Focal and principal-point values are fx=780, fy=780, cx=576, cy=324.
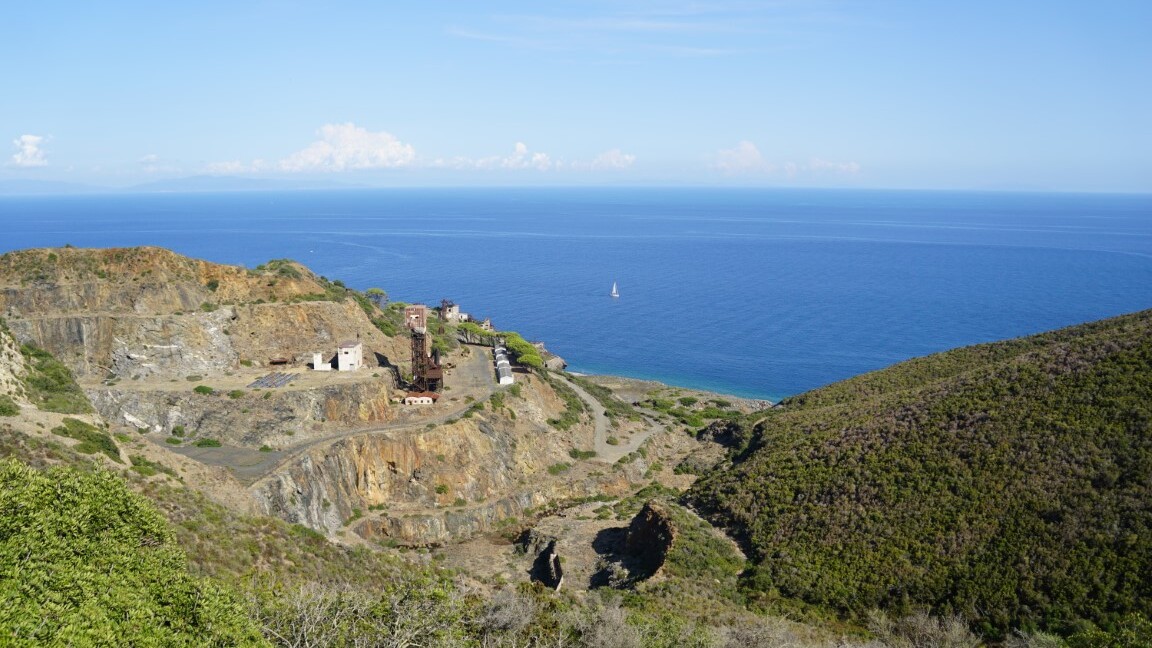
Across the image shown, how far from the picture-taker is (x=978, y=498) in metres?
30.6

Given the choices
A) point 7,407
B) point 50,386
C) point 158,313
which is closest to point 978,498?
point 7,407

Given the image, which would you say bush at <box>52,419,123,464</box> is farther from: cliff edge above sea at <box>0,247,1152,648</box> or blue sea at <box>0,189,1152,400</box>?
blue sea at <box>0,189,1152,400</box>

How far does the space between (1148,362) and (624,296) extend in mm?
90845

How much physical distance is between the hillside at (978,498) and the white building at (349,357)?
22.0m

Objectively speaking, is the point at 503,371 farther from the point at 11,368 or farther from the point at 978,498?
the point at 978,498

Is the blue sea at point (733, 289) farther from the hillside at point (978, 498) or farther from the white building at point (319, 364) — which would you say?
the white building at point (319, 364)

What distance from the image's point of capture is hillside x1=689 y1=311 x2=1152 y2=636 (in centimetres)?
2592

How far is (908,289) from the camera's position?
130m

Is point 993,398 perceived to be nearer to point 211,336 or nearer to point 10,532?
point 10,532

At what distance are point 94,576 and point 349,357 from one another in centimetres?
3470

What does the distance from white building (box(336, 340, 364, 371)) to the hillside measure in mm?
21965

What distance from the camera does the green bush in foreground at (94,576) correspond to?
40.0 ft

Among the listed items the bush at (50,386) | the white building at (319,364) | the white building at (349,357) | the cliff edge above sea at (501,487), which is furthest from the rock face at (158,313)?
the bush at (50,386)

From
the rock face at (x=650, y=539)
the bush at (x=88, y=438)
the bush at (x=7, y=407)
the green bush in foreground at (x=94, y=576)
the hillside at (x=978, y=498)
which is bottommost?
the rock face at (x=650, y=539)
